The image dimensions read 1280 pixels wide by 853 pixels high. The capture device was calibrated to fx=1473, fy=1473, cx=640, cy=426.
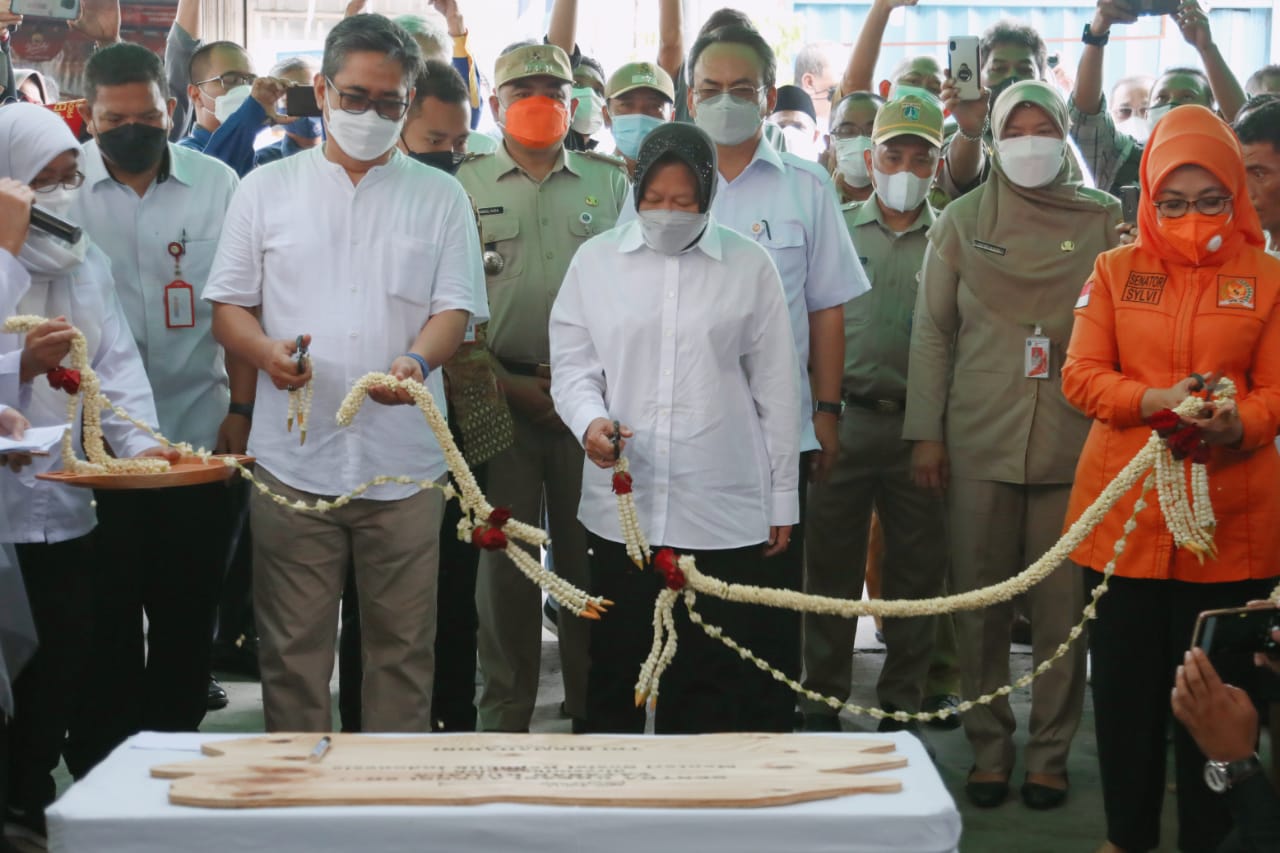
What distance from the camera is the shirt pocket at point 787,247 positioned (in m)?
4.11

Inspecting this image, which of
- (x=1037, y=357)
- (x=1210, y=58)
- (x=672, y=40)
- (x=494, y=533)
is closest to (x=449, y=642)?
(x=494, y=533)

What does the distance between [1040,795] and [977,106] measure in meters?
2.21

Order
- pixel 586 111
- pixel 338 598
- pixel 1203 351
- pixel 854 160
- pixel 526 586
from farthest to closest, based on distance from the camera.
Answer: pixel 586 111 → pixel 854 160 → pixel 526 586 → pixel 338 598 → pixel 1203 351

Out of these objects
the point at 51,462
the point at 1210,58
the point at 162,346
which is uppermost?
the point at 1210,58

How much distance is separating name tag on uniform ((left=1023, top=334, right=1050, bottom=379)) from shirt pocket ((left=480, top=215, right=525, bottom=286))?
1468mm

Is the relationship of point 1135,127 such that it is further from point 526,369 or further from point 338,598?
point 338,598

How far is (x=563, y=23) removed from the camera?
213 inches

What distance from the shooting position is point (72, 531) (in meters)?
3.51

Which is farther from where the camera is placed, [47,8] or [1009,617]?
[47,8]

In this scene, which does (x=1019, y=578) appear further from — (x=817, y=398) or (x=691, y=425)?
(x=817, y=398)

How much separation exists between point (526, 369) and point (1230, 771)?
2.49m

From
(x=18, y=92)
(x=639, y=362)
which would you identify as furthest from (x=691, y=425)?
(x=18, y=92)

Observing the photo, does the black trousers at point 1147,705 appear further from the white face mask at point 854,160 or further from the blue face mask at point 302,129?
the blue face mask at point 302,129

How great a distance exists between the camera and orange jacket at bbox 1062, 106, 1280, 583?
3283 millimetres
